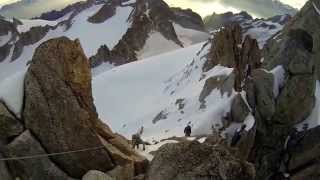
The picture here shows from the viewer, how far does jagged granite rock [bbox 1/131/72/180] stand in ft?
84.9

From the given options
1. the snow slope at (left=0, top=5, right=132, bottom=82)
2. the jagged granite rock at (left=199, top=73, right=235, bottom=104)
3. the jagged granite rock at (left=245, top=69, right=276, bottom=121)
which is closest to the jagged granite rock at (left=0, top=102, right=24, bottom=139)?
the jagged granite rock at (left=245, top=69, right=276, bottom=121)

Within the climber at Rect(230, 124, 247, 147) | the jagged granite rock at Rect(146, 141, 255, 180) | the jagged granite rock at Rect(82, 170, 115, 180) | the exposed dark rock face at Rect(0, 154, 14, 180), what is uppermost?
the jagged granite rock at Rect(146, 141, 255, 180)

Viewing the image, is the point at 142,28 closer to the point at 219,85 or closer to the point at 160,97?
the point at 160,97

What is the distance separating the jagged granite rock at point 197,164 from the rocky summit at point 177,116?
1.7 inches

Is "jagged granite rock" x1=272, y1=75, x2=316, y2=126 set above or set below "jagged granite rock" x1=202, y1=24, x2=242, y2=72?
above

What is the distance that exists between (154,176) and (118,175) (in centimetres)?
302

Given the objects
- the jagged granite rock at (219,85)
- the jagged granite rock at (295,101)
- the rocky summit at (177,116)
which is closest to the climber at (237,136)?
the rocky summit at (177,116)

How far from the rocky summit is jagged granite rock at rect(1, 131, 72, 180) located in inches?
1.8

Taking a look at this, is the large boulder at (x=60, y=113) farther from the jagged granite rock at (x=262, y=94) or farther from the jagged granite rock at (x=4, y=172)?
the jagged granite rock at (x=262, y=94)

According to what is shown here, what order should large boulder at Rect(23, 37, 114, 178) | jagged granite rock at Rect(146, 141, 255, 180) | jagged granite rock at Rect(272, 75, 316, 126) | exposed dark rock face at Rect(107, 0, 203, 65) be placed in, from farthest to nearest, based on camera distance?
exposed dark rock face at Rect(107, 0, 203, 65)
jagged granite rock at Rect(272, 75, 316, 126)
large boulder at Rect(23, 37, 114, 178)
jagged granite rock at Rect(146, 141, 255, 180)

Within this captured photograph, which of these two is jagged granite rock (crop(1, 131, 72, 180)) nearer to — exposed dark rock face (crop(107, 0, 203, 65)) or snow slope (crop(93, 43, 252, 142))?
snow slope (crop(93, 43, 252, 142))

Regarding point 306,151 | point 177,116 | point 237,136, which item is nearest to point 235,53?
point 177,116

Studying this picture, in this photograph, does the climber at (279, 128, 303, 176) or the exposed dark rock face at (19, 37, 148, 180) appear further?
the climber at (279, 128, 303, 176)

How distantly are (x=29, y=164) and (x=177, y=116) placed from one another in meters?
28.7
